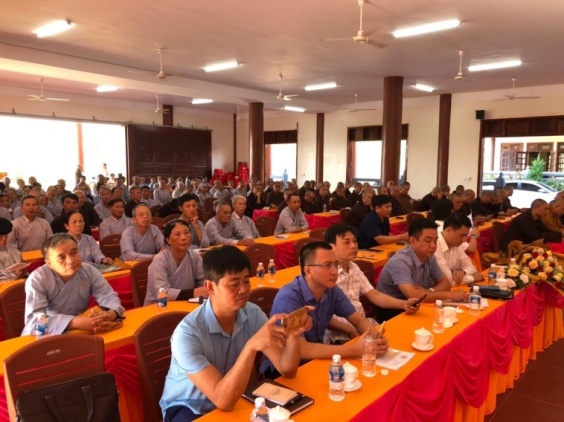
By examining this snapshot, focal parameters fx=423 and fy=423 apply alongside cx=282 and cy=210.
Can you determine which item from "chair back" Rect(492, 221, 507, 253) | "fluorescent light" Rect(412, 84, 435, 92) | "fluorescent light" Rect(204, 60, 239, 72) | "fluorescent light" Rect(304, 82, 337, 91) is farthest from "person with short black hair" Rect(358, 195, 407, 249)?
"fluorescent light" Rect(412, 84, 435, 92)

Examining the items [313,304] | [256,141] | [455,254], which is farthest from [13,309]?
[256,141]

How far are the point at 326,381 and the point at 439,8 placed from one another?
584 cm

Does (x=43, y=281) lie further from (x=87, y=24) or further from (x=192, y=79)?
(x=192, y=79)

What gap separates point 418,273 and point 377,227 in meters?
2.14

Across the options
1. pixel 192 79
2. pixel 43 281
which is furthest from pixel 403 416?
pixel 192 79

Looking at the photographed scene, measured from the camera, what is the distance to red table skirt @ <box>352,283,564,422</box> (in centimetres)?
216

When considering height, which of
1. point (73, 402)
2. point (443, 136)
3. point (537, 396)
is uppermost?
point (443, 136)

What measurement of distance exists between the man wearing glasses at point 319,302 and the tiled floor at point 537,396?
1.56 meters

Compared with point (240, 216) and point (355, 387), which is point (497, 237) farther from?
point (355, 387)

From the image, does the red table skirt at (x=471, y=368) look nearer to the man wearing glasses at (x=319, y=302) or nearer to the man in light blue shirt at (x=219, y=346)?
the man wearing glasses at (x=319, y=302)

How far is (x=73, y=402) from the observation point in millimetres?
2023

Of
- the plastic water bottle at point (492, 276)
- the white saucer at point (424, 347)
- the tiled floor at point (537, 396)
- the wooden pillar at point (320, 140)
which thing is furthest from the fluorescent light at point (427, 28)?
the wooden pillar at point (320, 140)

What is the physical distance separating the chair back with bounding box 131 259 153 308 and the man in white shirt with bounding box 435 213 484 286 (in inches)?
108

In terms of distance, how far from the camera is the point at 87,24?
6934mm
